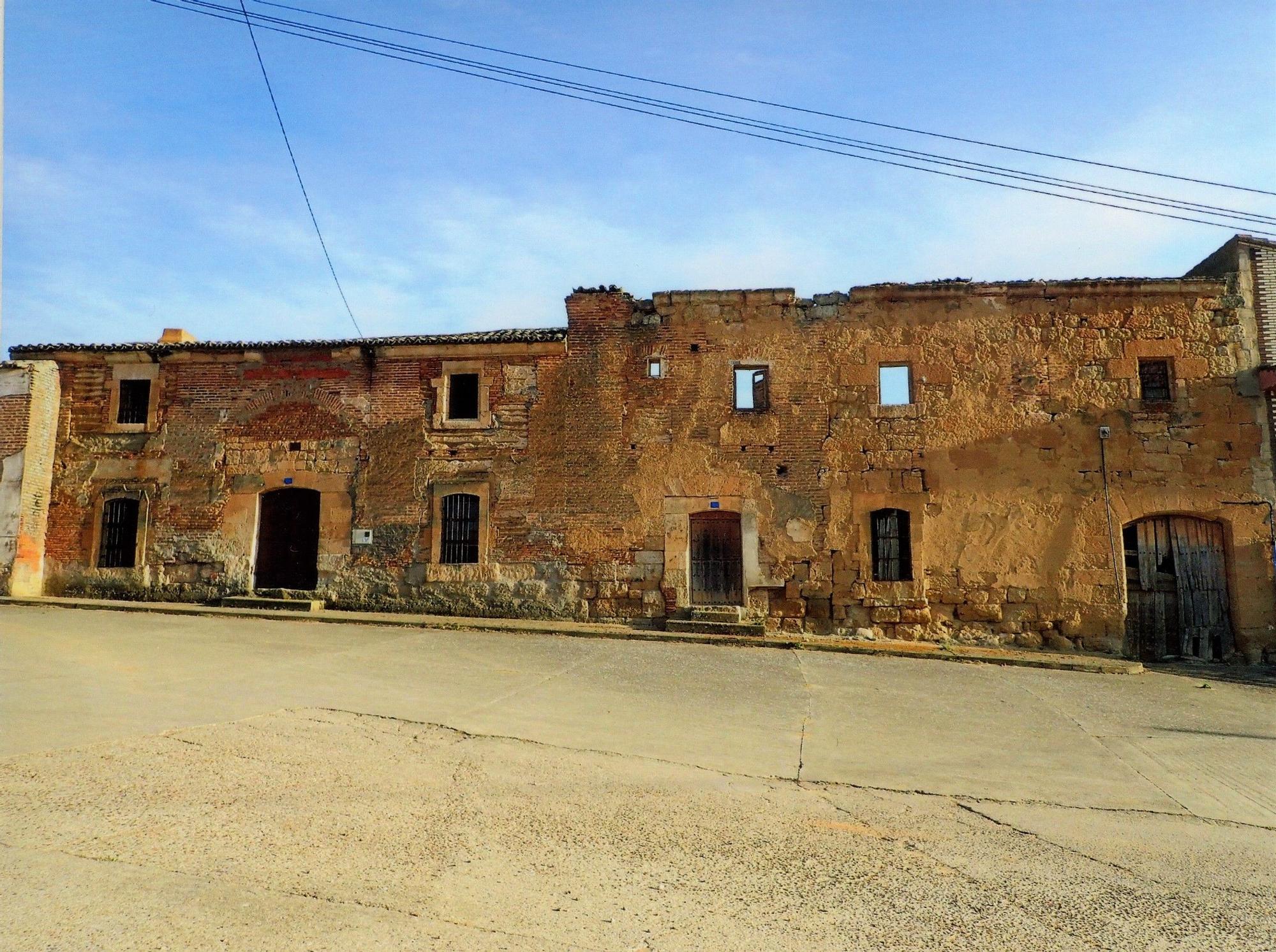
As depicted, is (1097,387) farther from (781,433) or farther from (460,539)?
(460,539)

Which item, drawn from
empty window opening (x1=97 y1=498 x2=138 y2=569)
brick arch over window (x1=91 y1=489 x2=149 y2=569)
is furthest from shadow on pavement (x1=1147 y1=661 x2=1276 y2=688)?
empty window opening (x1=97 y1=498 x2=138 y2=569)

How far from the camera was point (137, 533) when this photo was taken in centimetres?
1500

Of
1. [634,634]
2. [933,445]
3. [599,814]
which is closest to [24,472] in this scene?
[634,634]

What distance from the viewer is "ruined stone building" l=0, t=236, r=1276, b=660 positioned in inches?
507

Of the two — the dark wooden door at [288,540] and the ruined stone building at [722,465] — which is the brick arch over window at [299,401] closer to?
the ruined stone building at [722,465]

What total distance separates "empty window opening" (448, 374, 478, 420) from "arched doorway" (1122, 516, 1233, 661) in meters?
11.3

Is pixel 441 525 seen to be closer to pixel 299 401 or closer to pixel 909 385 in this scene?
pixel 299 401

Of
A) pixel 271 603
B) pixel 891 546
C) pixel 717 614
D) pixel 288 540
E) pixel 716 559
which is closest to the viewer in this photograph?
pixel 717 614

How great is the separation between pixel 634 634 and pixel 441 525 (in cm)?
420

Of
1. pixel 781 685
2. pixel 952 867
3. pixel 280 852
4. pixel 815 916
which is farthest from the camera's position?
pixel 781 685

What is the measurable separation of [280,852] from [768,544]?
10569mm

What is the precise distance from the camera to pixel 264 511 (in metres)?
15.0

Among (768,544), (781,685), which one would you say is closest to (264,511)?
(768,544)

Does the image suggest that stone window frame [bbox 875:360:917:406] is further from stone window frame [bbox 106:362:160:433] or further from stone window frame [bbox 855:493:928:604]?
stone window frame [bbox 106:362:160:433]
